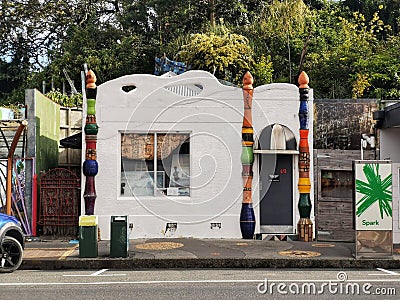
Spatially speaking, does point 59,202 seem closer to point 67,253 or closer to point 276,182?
point 67,253

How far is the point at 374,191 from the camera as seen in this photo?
1378cm

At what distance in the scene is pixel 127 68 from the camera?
97.0 ft

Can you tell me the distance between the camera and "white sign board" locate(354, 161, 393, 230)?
13695 mm

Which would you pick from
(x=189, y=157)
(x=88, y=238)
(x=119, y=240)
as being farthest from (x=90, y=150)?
(x=119, y=240)

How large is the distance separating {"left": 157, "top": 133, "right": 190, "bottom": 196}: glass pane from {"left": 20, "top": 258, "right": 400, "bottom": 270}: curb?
11.5ft

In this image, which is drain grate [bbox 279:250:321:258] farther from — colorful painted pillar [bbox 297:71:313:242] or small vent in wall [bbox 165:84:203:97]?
small vent in wall [bbox 165:84:203:97]

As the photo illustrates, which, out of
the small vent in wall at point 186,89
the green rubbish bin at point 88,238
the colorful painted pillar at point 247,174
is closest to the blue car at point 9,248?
the green rubbish bin at point 88,238

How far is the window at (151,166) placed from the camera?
16625 mm

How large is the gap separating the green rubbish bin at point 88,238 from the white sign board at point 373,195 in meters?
5.40

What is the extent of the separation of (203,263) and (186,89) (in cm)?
532

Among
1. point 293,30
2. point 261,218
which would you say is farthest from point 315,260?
point 293,30

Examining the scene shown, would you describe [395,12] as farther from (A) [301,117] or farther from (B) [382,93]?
(A) [301,117]

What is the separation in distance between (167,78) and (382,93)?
1108cm

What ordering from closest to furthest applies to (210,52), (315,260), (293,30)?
1. (315,260)
2. (210,52)
3. (293,30)
